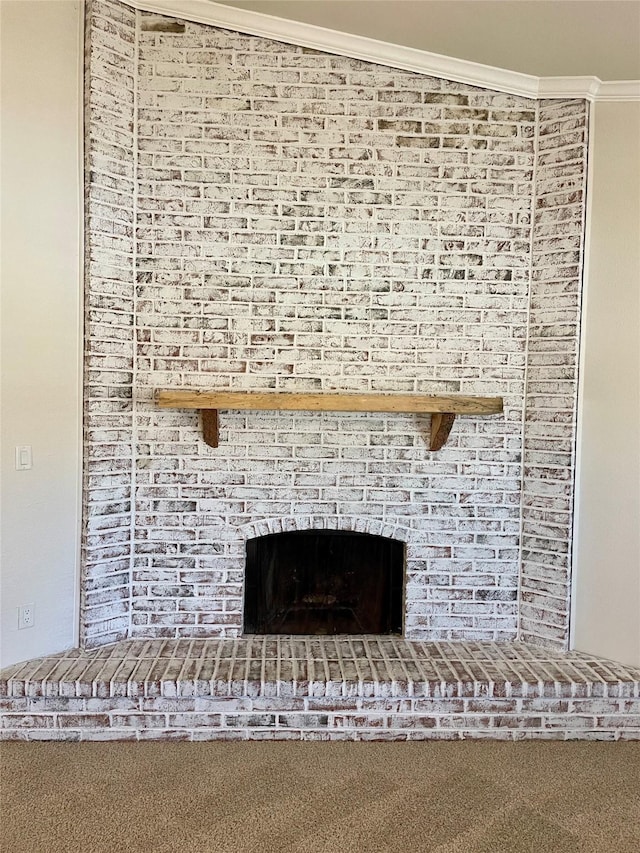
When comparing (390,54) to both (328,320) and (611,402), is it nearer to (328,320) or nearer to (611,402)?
(328,320)

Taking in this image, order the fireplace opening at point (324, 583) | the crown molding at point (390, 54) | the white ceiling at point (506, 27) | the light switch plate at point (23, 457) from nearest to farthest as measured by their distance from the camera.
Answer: the white ceiling at point (506, 27) → the light switch plate at point (23, 457) → the crown molding at point (390, 54) → the fireplace opening at point (324, 583)

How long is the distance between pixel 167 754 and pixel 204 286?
193 cm

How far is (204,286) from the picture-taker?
2.85 m

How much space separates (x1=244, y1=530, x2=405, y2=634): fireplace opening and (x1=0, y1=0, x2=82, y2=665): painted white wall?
845 mm

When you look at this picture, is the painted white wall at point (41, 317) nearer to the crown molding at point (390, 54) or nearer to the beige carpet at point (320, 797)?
the crown molding at point (390, 54)

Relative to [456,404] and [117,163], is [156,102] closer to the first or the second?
[117,163]

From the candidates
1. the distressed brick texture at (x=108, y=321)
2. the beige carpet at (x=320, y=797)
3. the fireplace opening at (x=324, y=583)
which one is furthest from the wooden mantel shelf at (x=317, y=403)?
the beige carpet at (x=320, y=797)

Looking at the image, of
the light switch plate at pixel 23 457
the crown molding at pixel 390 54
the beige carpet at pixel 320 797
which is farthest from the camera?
the crown molding at pixel 390 54

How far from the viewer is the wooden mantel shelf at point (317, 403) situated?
8.84 ft

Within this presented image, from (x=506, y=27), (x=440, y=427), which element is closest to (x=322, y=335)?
(x=440, y=427)

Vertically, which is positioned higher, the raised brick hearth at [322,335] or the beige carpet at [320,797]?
the raised brick hearth at [322,335]

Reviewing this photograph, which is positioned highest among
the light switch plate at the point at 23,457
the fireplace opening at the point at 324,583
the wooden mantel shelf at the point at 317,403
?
the wooden mantel shelf at the point at 317,403

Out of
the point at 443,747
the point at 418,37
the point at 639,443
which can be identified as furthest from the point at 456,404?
the point at 418,37

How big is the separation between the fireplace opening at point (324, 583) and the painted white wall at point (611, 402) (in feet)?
2.91
